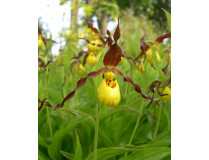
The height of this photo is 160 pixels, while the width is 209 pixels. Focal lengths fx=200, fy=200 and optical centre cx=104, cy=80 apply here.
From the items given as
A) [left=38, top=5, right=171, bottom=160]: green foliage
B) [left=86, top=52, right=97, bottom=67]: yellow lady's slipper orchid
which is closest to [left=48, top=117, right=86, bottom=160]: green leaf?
[left=38, top=5, right=171, bottom=160]: green foliage

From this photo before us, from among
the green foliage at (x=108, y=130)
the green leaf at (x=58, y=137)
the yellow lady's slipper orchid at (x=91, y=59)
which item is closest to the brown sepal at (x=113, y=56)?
the green foliage at (x=108, y=130)

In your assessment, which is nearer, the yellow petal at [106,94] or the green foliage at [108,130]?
the yellow petal at [106,94]

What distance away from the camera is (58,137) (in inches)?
36.9

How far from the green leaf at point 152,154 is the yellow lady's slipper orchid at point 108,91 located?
Answer: 278 mm

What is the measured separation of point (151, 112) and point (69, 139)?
1.64 feet

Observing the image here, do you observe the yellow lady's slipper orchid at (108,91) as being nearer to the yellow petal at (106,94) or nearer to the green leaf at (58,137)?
the yellow petal at (106,94)

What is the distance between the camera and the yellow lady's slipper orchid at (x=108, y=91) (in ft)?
2.28

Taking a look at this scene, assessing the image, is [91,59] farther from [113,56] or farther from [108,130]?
[113,56]

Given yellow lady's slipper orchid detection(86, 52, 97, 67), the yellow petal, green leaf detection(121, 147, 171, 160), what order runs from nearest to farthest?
1. the yellow petal
2. green leaf detection(121, 147, 171, 160)
3. yellow lady's slipper orchid detection(86, 52, 97, 67)

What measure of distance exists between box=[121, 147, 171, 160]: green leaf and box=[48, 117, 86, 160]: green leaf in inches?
10.7

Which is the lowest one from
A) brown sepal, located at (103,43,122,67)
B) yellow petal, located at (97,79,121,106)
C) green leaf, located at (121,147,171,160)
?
green leaf, located at (121,147,171,160)

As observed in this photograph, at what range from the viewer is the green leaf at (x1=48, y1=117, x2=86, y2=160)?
905 millimetres

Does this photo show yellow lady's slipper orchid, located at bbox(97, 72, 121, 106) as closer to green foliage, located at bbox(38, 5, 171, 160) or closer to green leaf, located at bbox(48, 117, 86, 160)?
green foliage, located at bbox(38, 5, 171, 160)
